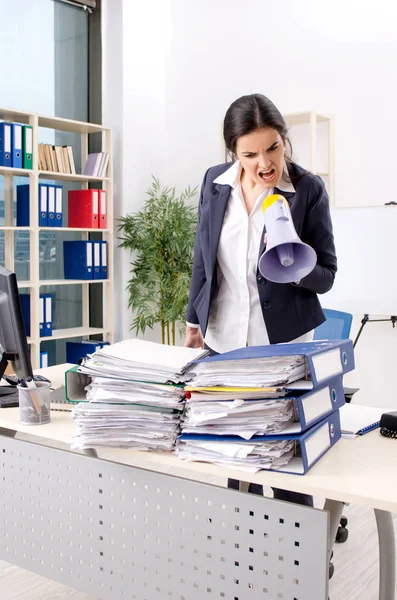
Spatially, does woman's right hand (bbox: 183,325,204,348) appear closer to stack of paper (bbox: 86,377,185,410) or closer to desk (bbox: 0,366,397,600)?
desk (bbox: 0,366,397,600)

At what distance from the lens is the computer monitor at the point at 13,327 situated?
1804mm

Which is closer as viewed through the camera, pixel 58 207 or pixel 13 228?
pixel 13 228

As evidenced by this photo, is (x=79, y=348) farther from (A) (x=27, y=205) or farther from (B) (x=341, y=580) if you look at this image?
(B) (x=341, y=580)

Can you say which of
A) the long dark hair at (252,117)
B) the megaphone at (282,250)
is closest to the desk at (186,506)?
the megaphone at (282,250)

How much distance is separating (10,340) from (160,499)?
0.64 meters

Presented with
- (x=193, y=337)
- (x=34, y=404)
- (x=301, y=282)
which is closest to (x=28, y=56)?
(x=193, y=337)

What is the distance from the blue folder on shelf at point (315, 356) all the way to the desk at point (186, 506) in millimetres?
183

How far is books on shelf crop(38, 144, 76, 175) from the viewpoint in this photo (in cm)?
468

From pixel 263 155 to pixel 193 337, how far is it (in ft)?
2.07

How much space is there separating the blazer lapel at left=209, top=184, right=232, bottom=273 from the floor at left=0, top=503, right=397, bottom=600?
4.21 ft

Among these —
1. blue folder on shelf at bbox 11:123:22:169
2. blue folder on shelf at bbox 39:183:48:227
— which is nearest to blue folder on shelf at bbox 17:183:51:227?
blue folder on shelf at bbox 39:183:48:227

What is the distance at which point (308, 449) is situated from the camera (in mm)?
1347

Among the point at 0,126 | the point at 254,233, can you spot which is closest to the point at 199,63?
the point at 0,126

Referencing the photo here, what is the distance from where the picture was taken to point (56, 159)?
479 cm
